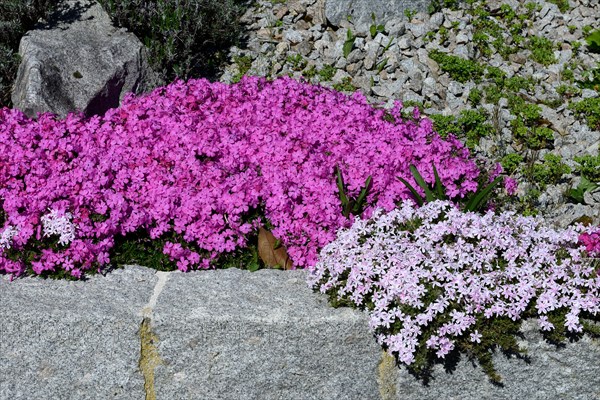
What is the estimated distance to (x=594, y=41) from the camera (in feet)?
21.3

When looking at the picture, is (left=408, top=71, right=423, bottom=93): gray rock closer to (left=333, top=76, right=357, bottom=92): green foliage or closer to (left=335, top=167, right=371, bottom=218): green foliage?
(left=333, top=76, right=357, bottom=92): green foliage

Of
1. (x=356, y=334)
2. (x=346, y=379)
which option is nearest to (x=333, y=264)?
(x=356, y=334)

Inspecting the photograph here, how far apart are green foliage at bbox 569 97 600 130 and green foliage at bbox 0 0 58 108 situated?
4556 millimetres

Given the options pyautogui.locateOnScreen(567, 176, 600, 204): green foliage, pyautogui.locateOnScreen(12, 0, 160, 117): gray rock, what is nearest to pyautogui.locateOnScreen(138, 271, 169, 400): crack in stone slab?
pyautogui.locateOnScreen(12, 0, 160, 117): gray rock

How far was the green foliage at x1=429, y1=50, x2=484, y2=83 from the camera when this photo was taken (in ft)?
20.0

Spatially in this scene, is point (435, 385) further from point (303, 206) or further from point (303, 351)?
point (303, 206)

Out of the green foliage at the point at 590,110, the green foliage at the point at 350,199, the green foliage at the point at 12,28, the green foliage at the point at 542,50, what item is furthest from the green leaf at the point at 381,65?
the green foliage at the point at 12,28

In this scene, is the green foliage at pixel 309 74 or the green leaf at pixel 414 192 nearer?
the green leaf at pixel 414 192

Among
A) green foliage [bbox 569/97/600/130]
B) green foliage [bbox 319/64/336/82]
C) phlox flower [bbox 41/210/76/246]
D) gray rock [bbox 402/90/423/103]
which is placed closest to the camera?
phlox flower [bbox 41/210/76/246]

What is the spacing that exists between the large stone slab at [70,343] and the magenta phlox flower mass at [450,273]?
3.38 ft

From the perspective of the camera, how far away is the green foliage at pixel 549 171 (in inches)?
206

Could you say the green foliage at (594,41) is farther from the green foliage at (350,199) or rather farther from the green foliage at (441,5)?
the green foliage at (350,199)

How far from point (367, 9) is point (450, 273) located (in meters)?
3.86

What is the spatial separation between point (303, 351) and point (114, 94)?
10.5 ft
